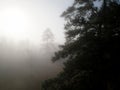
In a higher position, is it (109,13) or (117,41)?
(109,13)

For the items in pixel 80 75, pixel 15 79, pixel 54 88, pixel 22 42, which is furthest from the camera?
pixel 22 42

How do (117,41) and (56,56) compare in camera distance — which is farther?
(56,56)

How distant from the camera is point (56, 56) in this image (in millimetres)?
14797

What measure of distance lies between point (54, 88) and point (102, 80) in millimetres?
3414

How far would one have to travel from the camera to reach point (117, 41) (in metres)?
13.7

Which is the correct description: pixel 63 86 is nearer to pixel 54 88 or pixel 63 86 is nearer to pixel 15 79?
pixel 54 88

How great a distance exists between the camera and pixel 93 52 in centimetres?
→ 1333

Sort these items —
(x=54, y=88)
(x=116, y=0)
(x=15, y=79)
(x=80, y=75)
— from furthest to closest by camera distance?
(x=15, y=79), (x=116, y=0), (x=54, y=88), (x=80, y=75)

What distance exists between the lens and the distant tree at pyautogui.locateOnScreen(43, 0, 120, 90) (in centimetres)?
1318

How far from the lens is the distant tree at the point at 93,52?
43.2 ft

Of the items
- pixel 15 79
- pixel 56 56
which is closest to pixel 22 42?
pixel 15 79

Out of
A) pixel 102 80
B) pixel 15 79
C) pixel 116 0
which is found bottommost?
pixel 102 80

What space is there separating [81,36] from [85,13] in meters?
1.87

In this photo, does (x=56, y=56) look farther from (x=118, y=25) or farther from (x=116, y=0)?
(x=116, y=0)
